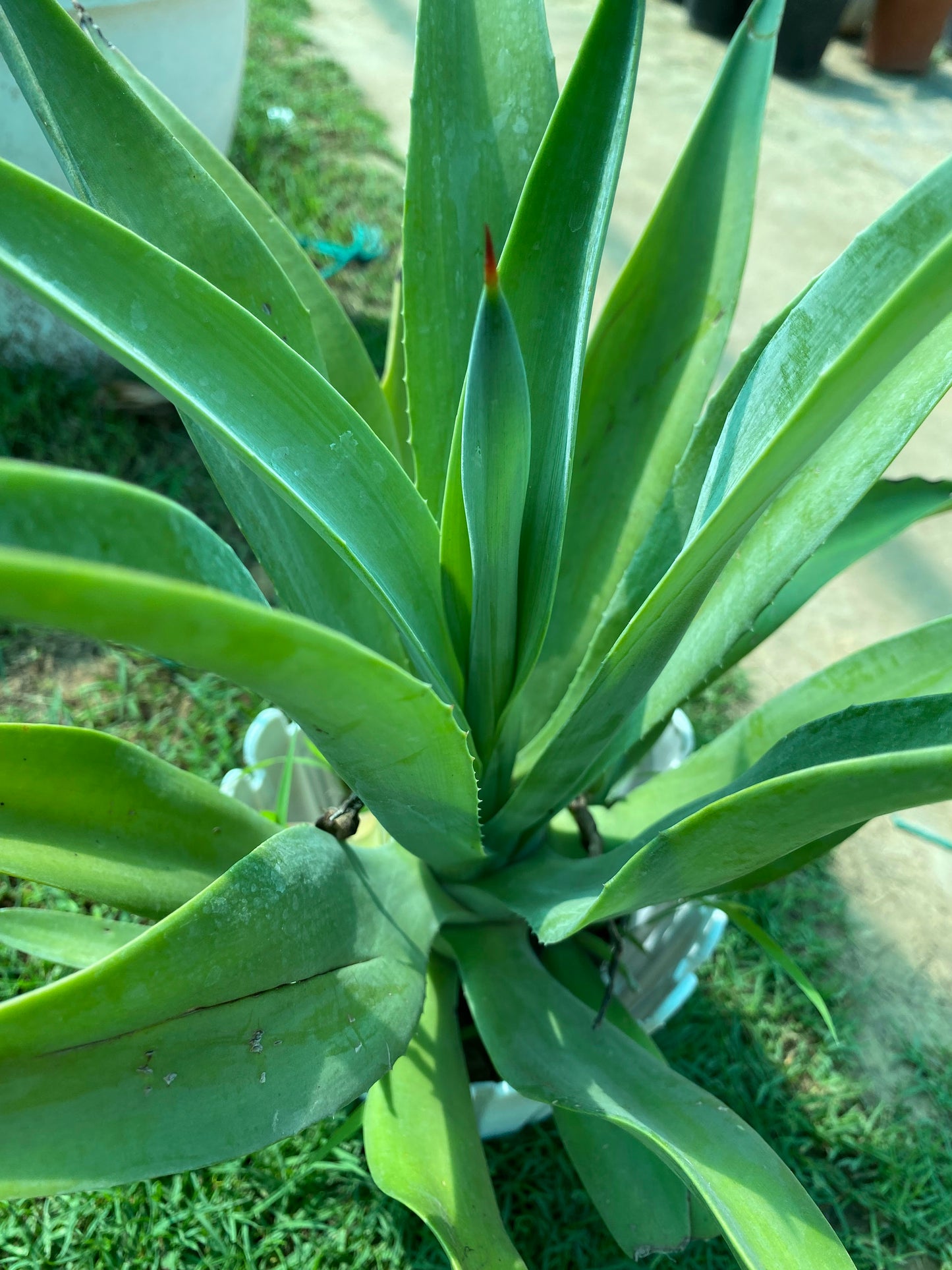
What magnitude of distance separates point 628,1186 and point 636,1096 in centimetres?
8

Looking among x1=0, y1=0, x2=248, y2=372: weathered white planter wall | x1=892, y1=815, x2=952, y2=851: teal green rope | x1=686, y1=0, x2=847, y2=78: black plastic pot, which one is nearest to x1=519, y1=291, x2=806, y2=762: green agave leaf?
x1=892, y1=815, x2=952, y2=851: teal green rope

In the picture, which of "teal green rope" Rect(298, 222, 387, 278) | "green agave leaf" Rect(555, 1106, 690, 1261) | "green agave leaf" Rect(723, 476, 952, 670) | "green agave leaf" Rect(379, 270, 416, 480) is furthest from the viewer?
"teal green rope" Rect(298, 222, 387, 278)

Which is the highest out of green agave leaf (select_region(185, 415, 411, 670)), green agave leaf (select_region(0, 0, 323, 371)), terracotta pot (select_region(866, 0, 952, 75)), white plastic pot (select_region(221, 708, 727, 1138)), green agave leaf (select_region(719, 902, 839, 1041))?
terracotta pot (select_region(866, 0, 952, 75))

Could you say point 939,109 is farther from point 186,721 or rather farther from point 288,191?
point 186,721

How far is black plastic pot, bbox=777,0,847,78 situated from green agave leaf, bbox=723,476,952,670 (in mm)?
2970

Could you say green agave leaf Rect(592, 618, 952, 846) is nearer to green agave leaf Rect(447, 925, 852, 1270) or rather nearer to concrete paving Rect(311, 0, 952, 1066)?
→ green agave leaf Rect(447, 925, 852, 1270)

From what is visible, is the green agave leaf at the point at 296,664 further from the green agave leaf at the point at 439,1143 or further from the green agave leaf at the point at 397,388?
the green agave leaf at the point at 397,388

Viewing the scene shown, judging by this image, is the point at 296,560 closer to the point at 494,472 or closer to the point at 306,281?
the point at 494,472

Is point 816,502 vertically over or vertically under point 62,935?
over

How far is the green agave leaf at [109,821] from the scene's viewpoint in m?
0.51

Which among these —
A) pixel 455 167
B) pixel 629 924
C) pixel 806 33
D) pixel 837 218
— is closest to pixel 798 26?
pixel 806 33

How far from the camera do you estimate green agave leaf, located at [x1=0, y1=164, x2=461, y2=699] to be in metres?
0.43

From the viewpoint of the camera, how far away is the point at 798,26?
3139mm

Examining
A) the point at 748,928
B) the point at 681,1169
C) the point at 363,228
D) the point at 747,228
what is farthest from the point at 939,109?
the point at 681,1169
